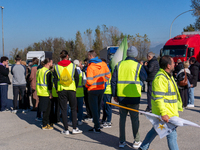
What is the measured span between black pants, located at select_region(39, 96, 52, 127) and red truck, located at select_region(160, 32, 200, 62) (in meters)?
14.5

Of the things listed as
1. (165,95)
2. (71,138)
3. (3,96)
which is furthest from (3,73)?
(165,95)

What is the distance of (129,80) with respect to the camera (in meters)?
4.38

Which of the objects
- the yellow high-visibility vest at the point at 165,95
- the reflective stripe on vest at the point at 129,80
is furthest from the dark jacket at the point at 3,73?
the yellow high-visibility vest at the point at 165,95

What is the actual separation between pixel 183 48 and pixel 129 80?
15198mm

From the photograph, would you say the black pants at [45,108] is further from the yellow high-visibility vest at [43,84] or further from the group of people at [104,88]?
the yellow high-visibility vest at [43,84]

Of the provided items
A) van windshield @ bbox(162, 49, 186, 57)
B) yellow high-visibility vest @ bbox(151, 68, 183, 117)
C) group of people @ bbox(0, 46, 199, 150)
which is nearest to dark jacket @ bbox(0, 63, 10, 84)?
group of people @ bbox(0, 46, 199, 150)

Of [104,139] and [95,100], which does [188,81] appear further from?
[104,139]

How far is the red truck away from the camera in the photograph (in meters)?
17.8

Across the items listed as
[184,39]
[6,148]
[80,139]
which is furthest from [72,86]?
[184,39]

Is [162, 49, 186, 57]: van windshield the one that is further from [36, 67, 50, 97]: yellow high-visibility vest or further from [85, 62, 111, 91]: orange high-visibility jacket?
[36, 67, 50, 97]: yellow high-visibility vest

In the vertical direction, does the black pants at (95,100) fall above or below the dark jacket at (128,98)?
below

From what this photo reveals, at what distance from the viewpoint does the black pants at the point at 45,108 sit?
5.94m

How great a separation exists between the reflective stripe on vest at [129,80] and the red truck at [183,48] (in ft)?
48.4

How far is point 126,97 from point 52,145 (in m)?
1.99
